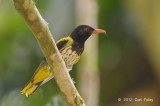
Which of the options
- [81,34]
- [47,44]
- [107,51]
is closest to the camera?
[47,44]

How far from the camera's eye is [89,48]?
4.97 meters

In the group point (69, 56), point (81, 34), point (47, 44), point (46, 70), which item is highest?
point (47, 44)

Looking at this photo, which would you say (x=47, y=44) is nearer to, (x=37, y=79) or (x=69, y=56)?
(x=69, y=56)

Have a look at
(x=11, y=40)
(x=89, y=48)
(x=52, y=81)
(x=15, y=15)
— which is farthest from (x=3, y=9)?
(x=89, y=48)

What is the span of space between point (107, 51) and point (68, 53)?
262 cm

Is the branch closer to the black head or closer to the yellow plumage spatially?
the yellow plumage

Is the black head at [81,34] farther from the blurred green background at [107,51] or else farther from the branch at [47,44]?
the blurred green background at [107,51]

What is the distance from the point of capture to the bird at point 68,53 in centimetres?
402

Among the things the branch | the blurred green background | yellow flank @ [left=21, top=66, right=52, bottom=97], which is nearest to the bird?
yellow flank @ [left=21, top=66, right=52, bottom=97]

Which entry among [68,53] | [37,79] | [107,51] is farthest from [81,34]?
[107,51]

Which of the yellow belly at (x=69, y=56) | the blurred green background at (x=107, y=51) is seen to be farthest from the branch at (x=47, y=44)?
the blurred green background at (x=107, y=51)

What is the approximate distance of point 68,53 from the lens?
4023 mm

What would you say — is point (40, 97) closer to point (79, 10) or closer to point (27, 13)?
point (79, 10)

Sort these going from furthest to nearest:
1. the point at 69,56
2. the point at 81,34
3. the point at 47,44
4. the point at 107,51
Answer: the point at 107,51, the point at 81,34, the point at 69,56, the point at 47,44
